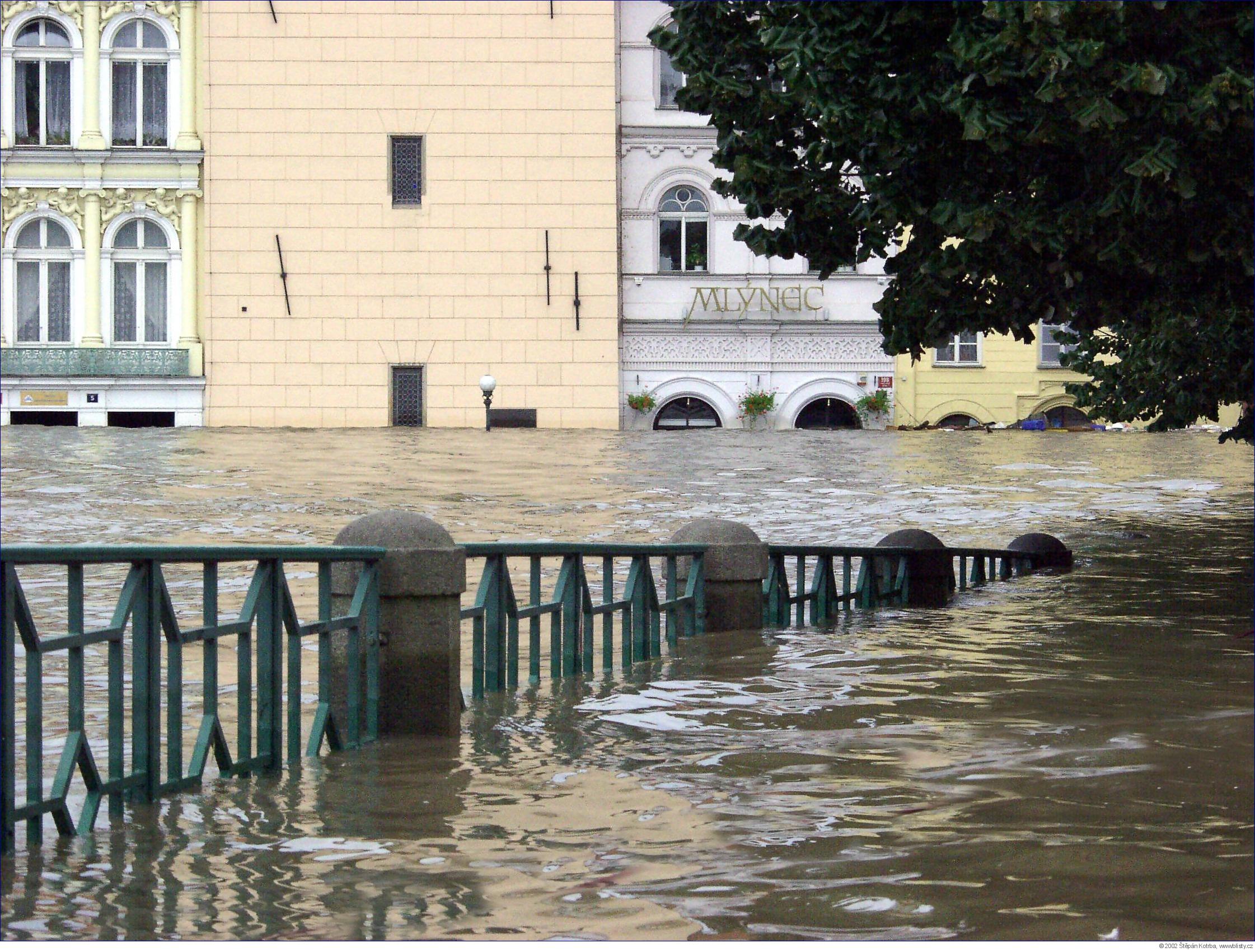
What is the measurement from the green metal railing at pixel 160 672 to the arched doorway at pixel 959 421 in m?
42.1

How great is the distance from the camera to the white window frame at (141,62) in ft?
158

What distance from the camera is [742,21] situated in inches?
554

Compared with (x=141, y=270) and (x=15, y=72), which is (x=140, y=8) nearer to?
(x=15, y=72)

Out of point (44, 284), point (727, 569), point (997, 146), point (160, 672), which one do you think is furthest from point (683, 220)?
point (160, 672)

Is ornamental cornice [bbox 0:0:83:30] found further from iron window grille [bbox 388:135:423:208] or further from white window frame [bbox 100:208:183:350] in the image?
iron window grille [bbox 388:135:423:208]

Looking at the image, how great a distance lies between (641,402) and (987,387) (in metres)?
9.79

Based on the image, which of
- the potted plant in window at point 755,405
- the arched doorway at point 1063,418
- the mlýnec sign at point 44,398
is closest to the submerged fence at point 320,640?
the potted plant in window at point 755,405

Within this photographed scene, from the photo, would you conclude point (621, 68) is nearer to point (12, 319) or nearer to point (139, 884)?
point (12, 319)

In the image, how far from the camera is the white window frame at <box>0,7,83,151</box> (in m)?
48.2

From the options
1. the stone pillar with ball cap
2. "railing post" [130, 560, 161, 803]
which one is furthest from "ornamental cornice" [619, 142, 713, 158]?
"railing post" [130, 560, 161, 803]

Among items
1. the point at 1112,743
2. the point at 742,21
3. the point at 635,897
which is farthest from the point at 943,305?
the point at 635,897

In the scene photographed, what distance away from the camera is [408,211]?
4803 cm

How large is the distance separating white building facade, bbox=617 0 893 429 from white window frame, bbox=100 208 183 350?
1215 centimetres

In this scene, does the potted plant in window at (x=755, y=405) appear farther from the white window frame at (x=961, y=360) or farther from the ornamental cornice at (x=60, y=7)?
the ornamental cornice at (x=60, y=7)
